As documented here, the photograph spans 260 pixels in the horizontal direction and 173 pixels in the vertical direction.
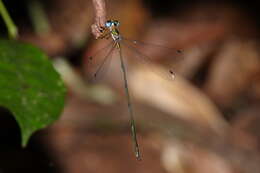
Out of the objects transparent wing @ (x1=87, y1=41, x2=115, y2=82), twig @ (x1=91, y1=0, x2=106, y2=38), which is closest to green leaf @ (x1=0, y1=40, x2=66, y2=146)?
twig @ (x1=91, y1=0, x2=106, y2=38)

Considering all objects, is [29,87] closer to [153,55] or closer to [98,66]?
[98,66]

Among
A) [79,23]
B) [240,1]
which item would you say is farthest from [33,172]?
[240,1]

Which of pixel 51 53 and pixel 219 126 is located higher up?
pixel 51 53

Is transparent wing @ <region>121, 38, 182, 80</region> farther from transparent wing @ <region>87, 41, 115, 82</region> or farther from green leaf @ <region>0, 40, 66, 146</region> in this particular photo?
green leaf @ <region>0, 40, 66, 146</region>

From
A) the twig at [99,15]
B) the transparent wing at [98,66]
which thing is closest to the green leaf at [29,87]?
the twig at [99,15]

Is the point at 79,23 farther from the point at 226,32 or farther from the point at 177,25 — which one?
the point at 226,32
